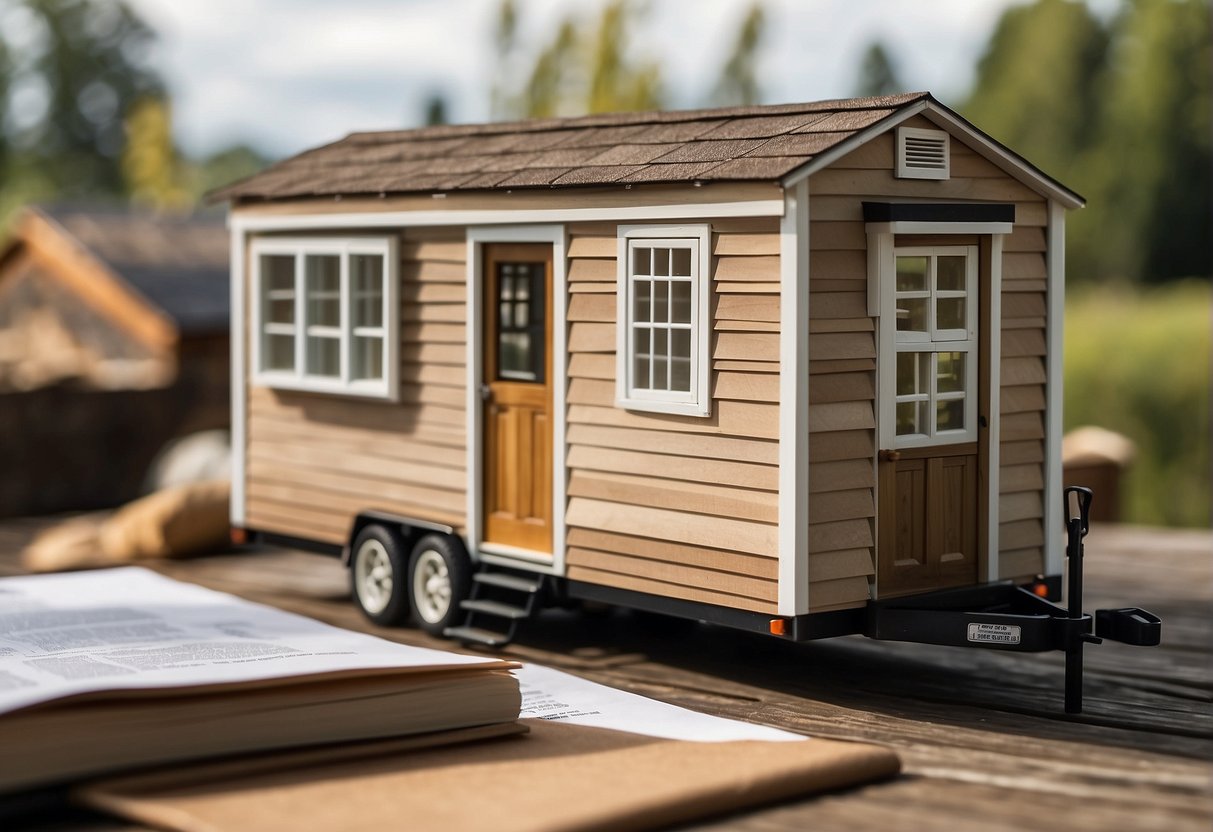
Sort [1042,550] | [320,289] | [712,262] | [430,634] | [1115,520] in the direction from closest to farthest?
[712,262] → [1042,550] → [430,634] → [320,289] → [1115,520]

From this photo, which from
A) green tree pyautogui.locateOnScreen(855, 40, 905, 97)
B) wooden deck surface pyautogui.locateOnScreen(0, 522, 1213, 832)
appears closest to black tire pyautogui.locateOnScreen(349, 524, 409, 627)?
wooden deck surface pyautogui.locateOnScreen(0, 522, 1213, 832)

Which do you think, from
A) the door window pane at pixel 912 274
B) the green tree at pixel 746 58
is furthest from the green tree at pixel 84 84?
the door window pane at pixel 912 274

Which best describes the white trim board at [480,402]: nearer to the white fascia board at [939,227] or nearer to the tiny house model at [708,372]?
the tiny house model at [708,372]

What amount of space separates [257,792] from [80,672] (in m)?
1.05

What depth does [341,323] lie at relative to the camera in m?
10.2

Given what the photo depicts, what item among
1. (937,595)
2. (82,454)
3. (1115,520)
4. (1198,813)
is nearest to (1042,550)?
(937,595)

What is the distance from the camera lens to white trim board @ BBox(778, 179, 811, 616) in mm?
7500

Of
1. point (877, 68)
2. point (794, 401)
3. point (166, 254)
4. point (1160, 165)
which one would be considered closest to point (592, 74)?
point (166, 254)

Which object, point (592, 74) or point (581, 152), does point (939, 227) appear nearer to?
point (581, 152)

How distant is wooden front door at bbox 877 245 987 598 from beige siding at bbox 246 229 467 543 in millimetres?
2693

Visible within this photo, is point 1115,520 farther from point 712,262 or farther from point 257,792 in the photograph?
point 257,792

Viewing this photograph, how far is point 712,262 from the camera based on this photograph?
7.96m

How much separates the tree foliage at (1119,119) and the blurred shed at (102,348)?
79.7 feet

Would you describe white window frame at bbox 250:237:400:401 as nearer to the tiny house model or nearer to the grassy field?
the tiny house model
